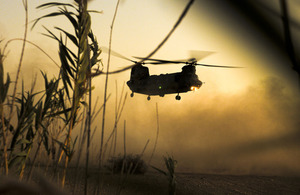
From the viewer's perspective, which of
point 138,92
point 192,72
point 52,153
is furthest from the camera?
point 138,92

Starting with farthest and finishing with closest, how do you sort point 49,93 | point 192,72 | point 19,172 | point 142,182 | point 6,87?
point 192,72
point 142,182
point 19,172
point 49,93
point 6,87

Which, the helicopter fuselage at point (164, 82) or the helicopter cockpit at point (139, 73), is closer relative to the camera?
the helicopter fuselage at point (164, 82)

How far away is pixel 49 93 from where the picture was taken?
312cm

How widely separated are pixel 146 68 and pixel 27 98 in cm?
1419

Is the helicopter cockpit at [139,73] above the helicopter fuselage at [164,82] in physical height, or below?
above

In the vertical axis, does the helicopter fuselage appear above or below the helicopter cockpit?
below

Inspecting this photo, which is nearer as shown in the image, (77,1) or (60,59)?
(77,1)

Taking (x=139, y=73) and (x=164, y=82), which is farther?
(x=139, y=73)

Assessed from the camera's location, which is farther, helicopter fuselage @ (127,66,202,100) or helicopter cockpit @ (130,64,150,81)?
helicopter cockpit @ (130,64,150,81)

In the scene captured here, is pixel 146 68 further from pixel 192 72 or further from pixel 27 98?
pixel 27 98

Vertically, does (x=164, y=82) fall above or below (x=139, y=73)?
below

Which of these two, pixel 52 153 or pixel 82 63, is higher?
pixel 82 63

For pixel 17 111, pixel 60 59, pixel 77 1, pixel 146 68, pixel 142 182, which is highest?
pixel 146 68

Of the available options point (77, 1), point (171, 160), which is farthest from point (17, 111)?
point (171, 160)
